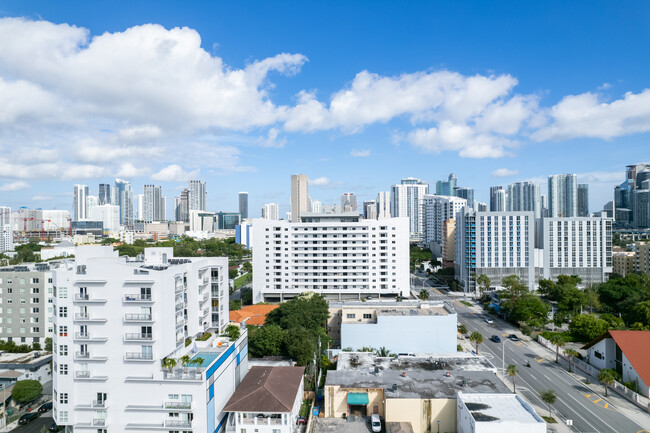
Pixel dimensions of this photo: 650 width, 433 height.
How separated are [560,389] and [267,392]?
24.3 metres

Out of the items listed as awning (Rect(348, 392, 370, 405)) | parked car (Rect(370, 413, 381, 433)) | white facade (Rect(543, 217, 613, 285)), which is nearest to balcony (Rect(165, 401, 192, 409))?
awning (Rect(348, 392, 370, 405))

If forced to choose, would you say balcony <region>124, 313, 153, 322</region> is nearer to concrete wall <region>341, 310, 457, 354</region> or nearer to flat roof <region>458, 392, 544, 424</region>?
flat roof <region>458, 392, 544, 424</region>

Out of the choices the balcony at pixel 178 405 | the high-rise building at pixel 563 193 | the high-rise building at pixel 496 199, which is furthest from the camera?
the high-rise building at pixel 496 199

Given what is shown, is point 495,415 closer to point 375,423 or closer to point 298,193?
point 375,423

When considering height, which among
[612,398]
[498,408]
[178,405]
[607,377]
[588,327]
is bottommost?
[612,398]

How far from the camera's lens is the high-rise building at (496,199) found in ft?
504

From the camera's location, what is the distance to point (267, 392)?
24969 millimetres

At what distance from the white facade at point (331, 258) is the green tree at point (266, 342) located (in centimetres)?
2871

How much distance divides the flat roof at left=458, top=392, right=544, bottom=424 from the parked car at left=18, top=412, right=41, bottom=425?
3092 centimetres

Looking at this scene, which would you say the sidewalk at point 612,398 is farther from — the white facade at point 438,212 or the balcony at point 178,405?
the white facade at point 438,212

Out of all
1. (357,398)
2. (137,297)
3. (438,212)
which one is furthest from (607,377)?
(438,212)

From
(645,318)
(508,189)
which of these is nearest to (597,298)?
(645,318)

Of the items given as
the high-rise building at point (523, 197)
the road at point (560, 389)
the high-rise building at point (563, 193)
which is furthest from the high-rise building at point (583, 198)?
the road at point (560, 389)

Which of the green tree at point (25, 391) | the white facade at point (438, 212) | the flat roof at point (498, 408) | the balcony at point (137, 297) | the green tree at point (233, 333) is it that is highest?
the white facade at point (438, 212)
